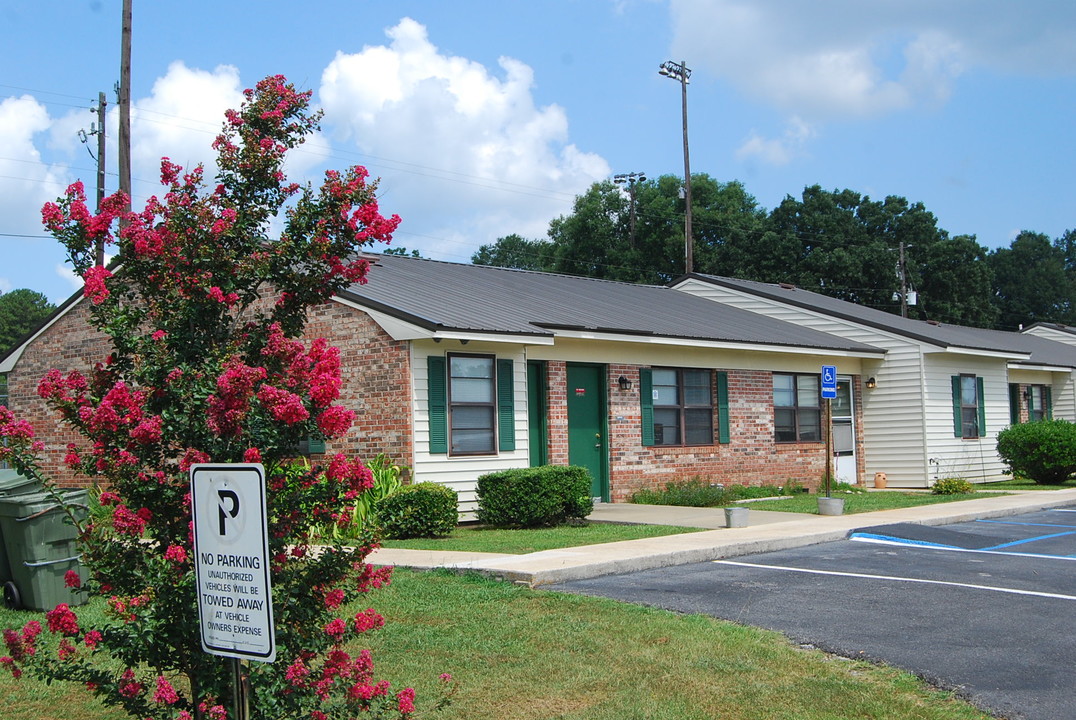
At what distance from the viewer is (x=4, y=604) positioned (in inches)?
379

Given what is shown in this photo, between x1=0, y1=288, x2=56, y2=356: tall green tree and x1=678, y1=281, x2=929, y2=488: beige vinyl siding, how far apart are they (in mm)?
59168

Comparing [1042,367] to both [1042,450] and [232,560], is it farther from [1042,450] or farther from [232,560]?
[232,560]

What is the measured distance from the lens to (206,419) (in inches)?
173

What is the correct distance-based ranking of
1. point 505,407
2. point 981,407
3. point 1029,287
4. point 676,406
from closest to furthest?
point 505,407
point 676,406
point 981,407
point 1029,287

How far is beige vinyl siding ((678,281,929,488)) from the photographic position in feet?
78.9

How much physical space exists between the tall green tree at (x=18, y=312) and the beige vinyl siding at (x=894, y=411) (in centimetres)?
5917

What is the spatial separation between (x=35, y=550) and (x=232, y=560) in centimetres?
605

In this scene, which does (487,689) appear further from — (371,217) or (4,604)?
(4,604)

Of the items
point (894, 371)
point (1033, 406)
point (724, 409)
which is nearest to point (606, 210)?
point (1033, 406)

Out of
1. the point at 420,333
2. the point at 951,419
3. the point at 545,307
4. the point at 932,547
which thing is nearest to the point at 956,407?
the point at 951,419

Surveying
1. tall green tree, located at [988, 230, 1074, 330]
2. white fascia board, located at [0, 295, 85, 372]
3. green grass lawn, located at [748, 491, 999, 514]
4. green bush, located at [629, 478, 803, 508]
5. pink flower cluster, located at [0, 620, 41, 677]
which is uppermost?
tall green tree, located at [988, 230, 1074, 330]

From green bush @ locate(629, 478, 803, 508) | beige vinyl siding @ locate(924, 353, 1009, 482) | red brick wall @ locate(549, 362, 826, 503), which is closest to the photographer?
red brick wall @ locate(549, 362, 826, 503)

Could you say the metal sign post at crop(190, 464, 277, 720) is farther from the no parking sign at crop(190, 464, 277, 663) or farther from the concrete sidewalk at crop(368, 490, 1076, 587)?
the concrete sidewalk at crop(368, 490, 1076, 587)

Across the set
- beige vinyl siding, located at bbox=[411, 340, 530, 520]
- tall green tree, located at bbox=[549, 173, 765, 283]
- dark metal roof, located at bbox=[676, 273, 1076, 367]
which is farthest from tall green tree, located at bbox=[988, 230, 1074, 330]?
beige vinyl siding, located at bbox=[411, 340, 530, 520]
